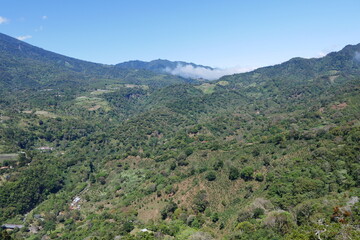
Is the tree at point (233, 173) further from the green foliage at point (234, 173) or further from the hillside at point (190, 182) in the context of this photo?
the hillside at point (190, 182)

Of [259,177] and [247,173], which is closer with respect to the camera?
[259,177]

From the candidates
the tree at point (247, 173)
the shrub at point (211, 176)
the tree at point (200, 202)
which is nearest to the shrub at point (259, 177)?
the tree at point (247, 173)

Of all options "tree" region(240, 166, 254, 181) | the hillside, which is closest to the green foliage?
the hillside

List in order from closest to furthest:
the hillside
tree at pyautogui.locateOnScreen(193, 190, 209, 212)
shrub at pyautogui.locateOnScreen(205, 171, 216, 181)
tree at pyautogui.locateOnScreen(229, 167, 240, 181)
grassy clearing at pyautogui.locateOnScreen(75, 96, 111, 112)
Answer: the hillside < tree at pyautogui.locateOnScreen(193, 190, 209, 212) < tree at pyautogui.locateOnScreen(229, 167, 240, 181) < shrub at pyautogui.locateOnScreen(205, 171, 216, 181) < grassy clearing at pyautogui.locateOnScreen(75, 96, 111, 112)

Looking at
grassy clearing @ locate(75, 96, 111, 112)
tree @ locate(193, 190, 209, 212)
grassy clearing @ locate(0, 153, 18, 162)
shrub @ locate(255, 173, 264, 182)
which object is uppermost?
grassy clearing @ locate(75, 96, 111, 112)

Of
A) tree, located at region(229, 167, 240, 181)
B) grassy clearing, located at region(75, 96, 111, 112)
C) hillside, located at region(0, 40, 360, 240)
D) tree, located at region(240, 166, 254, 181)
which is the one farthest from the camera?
grassy clearing, located at region(75, 96, 111, 112)

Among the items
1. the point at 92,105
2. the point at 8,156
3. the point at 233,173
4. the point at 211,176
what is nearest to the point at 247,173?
the point at 233,173

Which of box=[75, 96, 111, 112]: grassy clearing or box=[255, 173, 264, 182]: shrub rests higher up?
box=[75, 96, 111, 112]: grassy clearing

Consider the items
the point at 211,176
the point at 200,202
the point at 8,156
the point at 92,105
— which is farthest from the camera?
the point at 92,105

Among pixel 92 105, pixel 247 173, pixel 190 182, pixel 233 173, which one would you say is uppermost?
pixel 92 105

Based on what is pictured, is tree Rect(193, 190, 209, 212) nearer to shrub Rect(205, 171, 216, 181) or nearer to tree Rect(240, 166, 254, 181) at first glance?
shrub Rect(205, 171, 216, 181)

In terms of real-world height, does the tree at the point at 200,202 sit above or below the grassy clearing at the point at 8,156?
above

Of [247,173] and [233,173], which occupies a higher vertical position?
[247,173]

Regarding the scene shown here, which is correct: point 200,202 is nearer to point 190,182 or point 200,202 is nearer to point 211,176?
point 211,176
